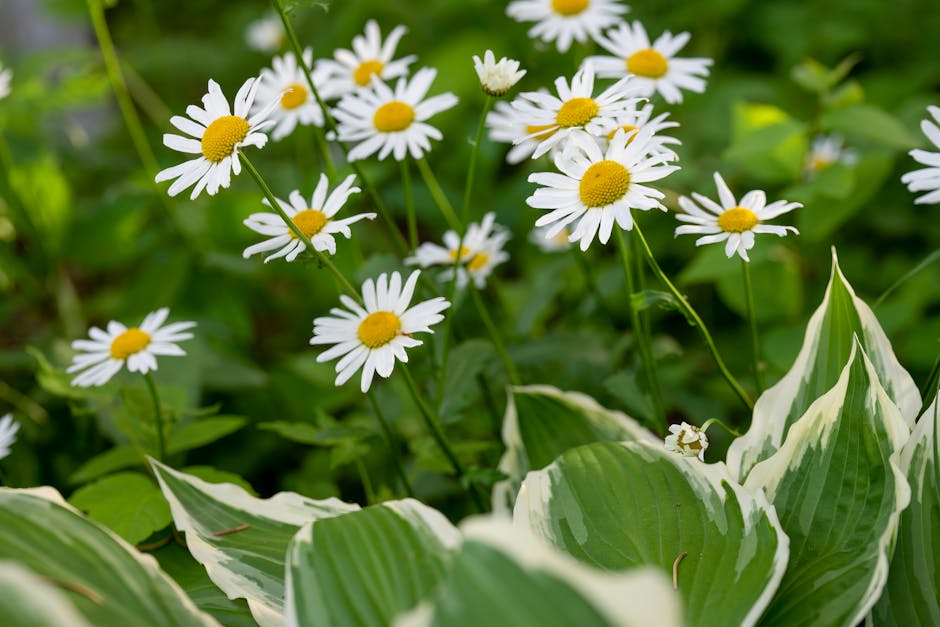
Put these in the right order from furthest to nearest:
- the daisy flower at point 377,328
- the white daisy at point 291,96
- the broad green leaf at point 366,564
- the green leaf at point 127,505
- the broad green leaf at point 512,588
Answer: the white daisy at point 291,96
the green leaf at point 127,505
the daisy flower at point 377,328
the broad green leaf at point 366,564
the broad green leaf at point 512,588

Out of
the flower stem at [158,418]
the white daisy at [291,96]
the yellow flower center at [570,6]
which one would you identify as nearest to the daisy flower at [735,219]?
the yellow flower center at [570,6]

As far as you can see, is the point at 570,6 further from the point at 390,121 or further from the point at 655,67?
the point at 390,121

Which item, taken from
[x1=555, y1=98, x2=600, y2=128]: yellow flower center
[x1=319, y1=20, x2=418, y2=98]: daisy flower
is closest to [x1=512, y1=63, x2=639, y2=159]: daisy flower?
[x1=555, y1=98, x2=600, y2=128]: yellow flower center

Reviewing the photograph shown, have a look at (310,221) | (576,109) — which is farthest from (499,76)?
(310,221)

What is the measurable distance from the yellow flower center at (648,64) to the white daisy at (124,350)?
0.52 metres

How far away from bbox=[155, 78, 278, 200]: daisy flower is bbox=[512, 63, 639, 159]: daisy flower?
0.76 feet

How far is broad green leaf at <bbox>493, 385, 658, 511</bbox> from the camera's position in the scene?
947 mm

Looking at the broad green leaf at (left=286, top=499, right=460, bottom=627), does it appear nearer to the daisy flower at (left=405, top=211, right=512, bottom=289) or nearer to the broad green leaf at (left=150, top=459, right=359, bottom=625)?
the broad green leaf at (left=150, top=459, right=359, bottom=625)

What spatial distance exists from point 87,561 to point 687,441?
0.49 meters

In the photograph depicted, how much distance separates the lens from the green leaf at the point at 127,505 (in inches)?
35.3

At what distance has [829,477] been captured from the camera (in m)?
0.78

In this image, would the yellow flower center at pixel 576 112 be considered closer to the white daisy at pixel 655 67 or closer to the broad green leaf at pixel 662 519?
the white daisy at pixel 655 67

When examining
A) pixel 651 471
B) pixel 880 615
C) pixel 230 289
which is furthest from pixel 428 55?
pixel 880 615

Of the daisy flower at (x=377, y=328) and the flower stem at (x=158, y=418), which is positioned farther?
the flower stem at (x=158, y=418)
